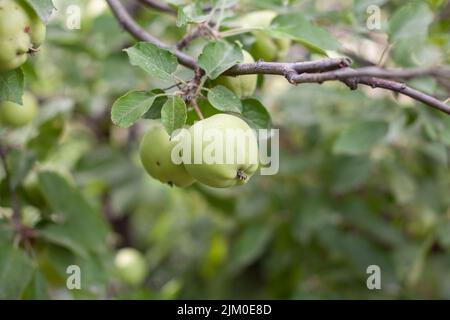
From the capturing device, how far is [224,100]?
72 centimetres

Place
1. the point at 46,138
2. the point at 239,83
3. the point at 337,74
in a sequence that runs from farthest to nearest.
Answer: the point at 46,138 < the point at 239,83 < the point at 337,74

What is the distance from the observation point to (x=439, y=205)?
Result: 1.47 m

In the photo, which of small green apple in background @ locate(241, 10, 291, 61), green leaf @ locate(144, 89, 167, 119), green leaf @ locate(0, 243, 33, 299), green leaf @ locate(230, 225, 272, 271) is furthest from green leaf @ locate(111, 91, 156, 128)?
green leaf @ locate(230, 225, 272, 271)

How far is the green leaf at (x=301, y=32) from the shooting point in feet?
2.72

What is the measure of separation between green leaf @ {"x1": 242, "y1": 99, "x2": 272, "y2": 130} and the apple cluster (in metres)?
0.07

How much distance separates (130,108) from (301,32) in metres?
0.28

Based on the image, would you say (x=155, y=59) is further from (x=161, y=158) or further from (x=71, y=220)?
(x=71, y=220)

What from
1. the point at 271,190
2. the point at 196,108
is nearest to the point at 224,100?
the point at 196,108

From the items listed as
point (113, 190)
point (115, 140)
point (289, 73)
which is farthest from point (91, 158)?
point (289, 73)

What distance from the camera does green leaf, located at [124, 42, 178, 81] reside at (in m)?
0.72

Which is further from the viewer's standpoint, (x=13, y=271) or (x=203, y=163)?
(x=13, y=271)

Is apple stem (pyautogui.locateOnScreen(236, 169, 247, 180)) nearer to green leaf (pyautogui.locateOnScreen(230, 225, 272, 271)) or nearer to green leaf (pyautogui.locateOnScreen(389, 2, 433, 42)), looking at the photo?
green leaf (pyautogui.locateOnScreen(389, 2, 433, 42))


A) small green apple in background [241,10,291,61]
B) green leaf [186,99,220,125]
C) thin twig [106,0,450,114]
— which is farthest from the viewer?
small green apple in background [241,10,291,61]
